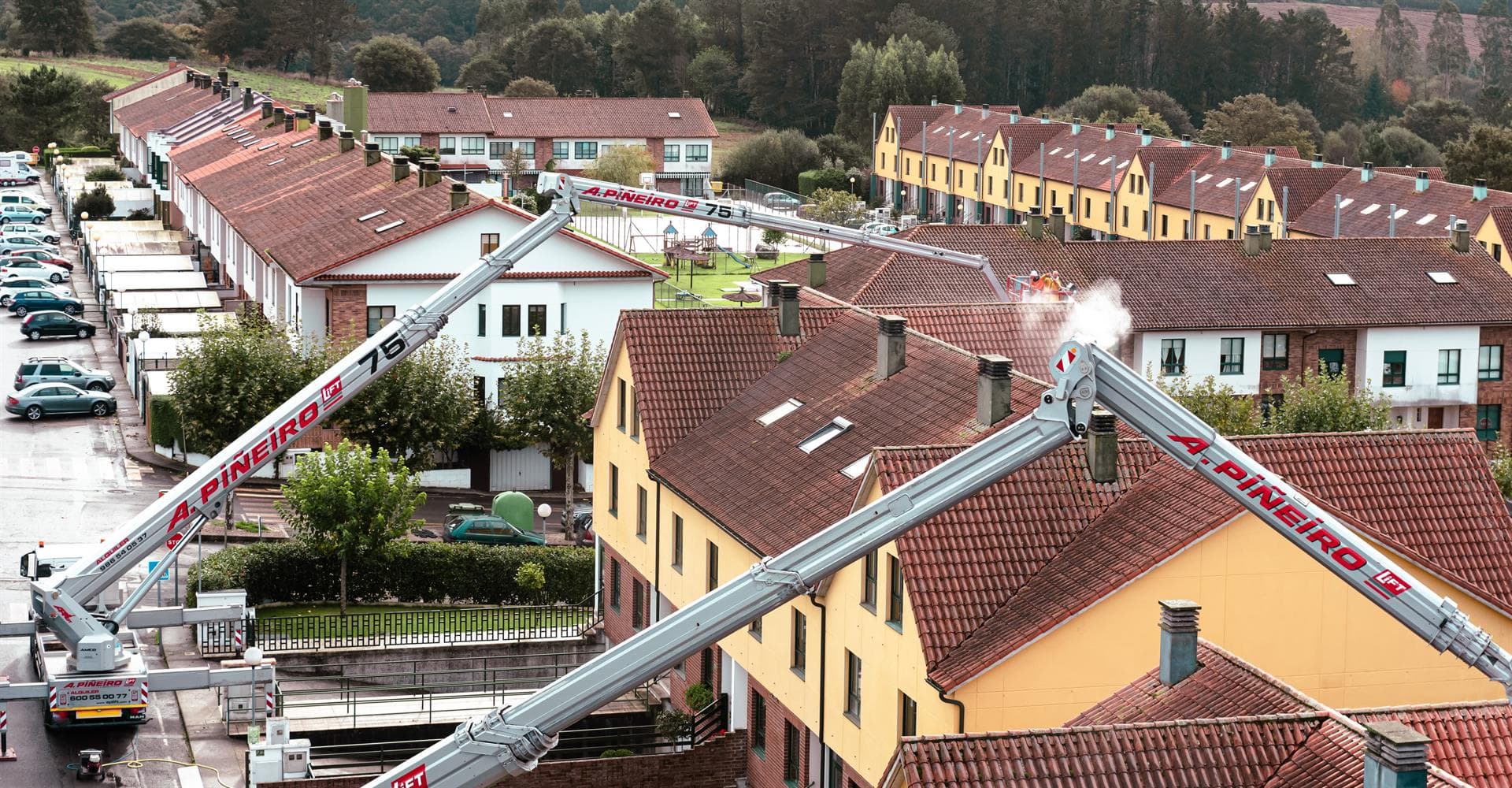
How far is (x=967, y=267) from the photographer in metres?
62.5

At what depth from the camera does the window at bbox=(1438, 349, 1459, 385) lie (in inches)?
2581

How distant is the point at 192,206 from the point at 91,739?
2188 inches

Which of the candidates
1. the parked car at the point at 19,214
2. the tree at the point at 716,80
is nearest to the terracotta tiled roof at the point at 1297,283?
the parked car at the point at 19,214

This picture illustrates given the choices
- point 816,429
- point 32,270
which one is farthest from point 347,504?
point 32,270

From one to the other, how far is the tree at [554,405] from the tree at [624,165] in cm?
7264

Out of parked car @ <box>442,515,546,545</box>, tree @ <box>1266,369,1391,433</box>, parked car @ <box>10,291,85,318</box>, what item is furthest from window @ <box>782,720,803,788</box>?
parked car @ <box>10,291,85,318</box>

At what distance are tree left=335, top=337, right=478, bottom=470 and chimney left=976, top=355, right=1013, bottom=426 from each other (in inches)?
1027

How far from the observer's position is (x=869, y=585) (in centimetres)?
3014

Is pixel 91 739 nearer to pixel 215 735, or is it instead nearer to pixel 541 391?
pixel 215 735

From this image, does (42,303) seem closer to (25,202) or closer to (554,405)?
(25,202)

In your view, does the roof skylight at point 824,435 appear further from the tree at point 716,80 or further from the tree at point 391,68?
the tree at point 716,80

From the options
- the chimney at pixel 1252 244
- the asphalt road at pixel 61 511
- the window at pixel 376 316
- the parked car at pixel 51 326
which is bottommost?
the asphalt road at pixel 61 511

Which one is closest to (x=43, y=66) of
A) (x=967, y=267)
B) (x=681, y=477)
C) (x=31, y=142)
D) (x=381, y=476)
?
(x=31, y=142)

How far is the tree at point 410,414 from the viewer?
5466cm
